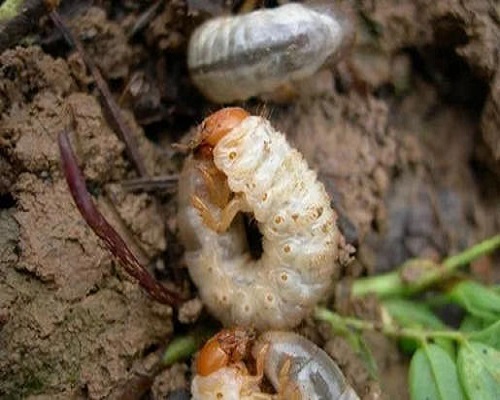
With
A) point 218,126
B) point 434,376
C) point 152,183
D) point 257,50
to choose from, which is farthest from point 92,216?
point 434,376

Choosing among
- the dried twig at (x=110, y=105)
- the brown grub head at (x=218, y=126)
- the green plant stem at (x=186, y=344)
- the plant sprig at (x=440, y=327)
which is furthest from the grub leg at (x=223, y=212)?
the plant sprig at (x=440, y=327)

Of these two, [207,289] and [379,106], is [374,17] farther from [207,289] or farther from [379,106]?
[207,289]

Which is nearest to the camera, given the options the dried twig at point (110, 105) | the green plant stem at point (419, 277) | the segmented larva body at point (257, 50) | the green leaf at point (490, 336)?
the green leaf at point (490, 336)

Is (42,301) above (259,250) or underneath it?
above

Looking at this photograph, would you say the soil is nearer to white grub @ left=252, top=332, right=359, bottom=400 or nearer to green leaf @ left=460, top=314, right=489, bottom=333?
white grub @ left=252, top=332, right=359, bottom=400

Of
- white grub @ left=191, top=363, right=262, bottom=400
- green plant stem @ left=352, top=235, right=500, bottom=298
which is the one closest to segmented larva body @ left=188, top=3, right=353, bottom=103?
green plant stem @ left=352, top=235, right=500, bottom=298

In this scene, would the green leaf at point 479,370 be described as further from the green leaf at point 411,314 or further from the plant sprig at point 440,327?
the green leaf at point 411,314

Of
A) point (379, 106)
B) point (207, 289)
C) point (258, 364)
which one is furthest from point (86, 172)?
point (379, 106)
